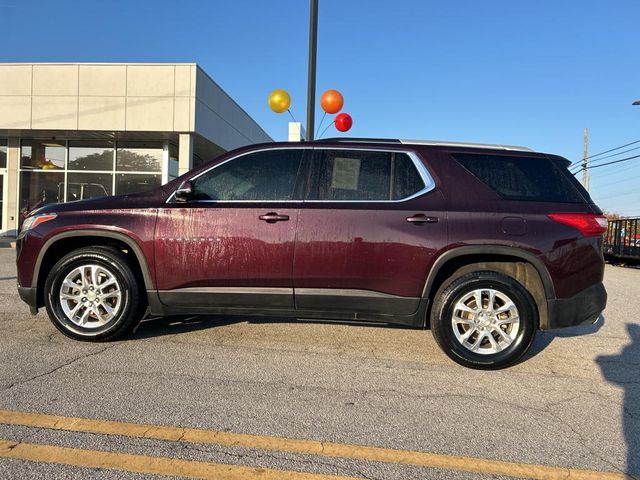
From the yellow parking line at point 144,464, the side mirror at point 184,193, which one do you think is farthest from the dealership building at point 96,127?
the yellow parking line at point 144,464

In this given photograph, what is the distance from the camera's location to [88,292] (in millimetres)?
4500

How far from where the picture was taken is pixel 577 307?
4.12 m

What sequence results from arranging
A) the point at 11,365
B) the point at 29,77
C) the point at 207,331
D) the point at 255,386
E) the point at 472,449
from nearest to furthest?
the point at 472,449 < the point at 255,386 < the point at 11,365 < the point at 207,331 < the point at 29,77

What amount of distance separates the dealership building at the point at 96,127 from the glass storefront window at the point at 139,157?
0.11 ft

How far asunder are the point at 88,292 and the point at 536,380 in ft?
13.1

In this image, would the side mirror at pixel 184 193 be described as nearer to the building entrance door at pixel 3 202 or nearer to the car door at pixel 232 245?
the car door at pixel 232 245

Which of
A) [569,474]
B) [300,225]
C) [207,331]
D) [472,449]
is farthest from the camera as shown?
[207,331]

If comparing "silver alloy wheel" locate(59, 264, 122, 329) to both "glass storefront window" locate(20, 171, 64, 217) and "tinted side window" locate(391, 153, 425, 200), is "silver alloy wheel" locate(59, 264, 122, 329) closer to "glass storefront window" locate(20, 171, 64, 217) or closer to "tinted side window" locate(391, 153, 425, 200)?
"tinted side window" locate(391, 153, 425, 200)

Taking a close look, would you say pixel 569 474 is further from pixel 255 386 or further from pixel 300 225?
pixel 300 225

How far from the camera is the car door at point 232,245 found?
425 centimetres

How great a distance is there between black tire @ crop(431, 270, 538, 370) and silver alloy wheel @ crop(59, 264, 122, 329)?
291 centimetres

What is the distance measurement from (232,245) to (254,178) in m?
0.66

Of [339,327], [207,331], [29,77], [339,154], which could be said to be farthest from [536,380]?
[29,77]

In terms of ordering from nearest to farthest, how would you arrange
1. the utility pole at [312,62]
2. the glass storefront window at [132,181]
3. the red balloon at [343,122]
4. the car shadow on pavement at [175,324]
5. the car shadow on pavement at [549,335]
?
the car shadow on pavement at [549,335]
the car shadow on pavement at [175,324]
the utility pole at [312,62]
the red balloon at [343,122]
the glass storefront window at [132,181]
